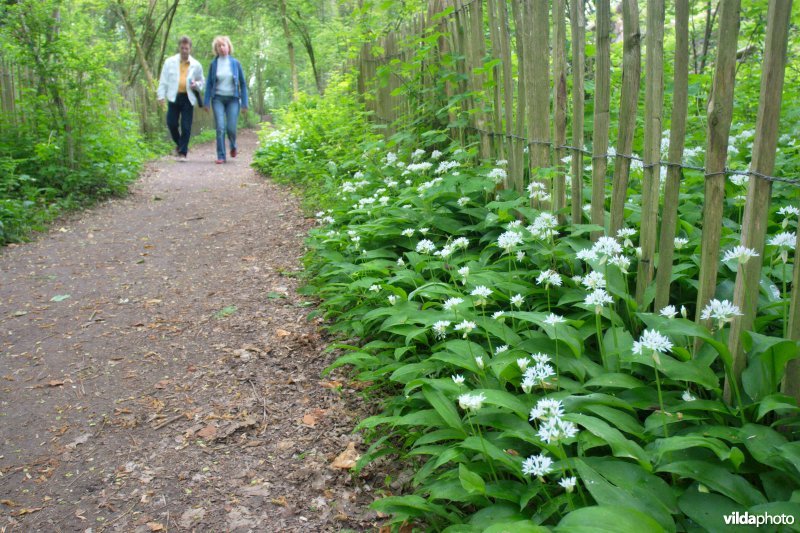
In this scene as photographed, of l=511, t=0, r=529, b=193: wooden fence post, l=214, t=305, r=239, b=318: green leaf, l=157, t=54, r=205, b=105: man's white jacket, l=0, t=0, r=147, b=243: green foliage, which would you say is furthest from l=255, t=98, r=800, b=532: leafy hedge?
l=157, t=54, r=205, b=105: man's white jacket

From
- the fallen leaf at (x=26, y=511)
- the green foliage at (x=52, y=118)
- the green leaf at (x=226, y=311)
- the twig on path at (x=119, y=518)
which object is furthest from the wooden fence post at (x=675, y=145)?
the green foliage at (x=52, y=118)

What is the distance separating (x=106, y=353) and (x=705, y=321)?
3362mm

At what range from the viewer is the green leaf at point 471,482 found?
1.78 meters

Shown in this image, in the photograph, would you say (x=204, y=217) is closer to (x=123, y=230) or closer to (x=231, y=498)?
(x=123, y=230)

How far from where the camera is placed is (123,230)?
21.2 ft

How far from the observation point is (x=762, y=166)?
1.86m

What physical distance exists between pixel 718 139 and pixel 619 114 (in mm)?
652

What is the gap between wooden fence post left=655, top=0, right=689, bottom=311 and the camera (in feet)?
7.06

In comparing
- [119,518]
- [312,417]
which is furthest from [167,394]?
[119,518]

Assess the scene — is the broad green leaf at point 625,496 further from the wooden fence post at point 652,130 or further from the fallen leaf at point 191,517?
the fallen leaf at point 191,517

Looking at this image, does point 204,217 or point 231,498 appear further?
point 204,217

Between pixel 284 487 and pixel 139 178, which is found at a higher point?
pixel 139 178

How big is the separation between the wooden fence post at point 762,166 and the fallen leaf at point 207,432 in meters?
2.24

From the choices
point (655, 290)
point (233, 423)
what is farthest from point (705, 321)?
point (233, 423)
